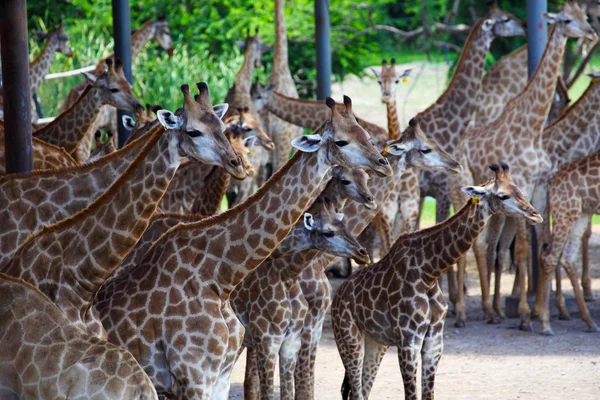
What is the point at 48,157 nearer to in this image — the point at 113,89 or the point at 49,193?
the point at 113,89

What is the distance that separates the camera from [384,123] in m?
26.1

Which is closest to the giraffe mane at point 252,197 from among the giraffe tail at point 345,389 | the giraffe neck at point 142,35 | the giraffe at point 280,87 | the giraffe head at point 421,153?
the giraffe tail at point 345,389

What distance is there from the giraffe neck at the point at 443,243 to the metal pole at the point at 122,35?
4145 millimetres

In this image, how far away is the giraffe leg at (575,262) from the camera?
10.8 meters

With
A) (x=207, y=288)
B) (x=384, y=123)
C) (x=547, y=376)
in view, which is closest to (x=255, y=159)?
(x=547, y=376)

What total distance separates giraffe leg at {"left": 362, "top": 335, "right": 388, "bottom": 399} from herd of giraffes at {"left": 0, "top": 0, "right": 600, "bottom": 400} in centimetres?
2

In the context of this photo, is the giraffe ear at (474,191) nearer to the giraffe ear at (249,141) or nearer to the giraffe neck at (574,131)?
the giraffe ear at (249,141)

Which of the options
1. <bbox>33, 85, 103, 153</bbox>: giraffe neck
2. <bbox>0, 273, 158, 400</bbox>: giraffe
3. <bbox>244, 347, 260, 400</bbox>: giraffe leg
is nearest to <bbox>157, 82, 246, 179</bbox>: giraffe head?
<bbox>0, 273, 158, 400</bbox>: giraffe

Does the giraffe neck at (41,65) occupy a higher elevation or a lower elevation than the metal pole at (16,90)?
lower

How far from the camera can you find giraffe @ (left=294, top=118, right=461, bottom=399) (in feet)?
25.8

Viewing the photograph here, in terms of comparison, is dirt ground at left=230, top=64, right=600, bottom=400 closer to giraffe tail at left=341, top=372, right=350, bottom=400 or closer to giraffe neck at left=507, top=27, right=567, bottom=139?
giraffe tail at left=341, top=372, right=350, bottom=400

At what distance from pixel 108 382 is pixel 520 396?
4504mm

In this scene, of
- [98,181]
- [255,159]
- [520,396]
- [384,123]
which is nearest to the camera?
[98,181]

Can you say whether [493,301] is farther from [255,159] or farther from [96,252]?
[96,252]
